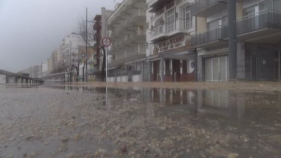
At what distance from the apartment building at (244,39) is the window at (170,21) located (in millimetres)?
5098

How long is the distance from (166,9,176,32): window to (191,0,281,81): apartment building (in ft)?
16.7

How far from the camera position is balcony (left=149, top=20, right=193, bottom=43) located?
3173cm

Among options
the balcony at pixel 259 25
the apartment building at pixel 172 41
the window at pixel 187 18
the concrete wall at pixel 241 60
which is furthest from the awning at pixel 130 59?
the balcony at pixel 259 25

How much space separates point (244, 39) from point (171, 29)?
13319 mm

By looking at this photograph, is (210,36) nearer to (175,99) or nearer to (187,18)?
(187,18)

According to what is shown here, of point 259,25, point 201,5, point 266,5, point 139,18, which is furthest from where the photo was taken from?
point 139,18

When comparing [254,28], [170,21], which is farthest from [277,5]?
[170,21]

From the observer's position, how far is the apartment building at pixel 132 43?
46469 millimetres

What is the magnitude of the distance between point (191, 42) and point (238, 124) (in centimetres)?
2504

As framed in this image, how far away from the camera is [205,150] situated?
2.54 metres

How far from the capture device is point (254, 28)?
19.5 metres

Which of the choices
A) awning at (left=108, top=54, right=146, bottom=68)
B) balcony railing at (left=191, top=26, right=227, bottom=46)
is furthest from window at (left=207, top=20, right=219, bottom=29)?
awning at (left=108, top=54, right=146, bottom=68)

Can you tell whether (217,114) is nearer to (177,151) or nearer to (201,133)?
(201,133)

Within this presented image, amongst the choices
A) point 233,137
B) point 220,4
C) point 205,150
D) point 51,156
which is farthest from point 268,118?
point 220,4
